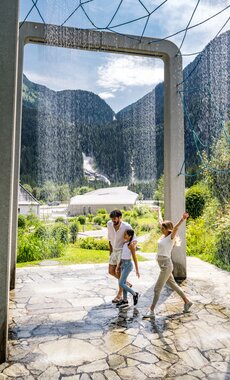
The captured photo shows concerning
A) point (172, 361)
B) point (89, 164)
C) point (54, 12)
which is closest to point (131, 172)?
point (89, 164)

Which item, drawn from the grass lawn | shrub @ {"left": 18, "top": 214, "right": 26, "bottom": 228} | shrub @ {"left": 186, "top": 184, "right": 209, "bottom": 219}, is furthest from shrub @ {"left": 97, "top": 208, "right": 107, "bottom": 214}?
the grass lawn

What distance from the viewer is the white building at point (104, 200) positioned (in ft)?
49.6

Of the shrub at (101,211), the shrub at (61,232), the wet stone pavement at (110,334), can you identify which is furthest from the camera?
the shrub at (101,211)

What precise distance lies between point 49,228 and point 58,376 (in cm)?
740

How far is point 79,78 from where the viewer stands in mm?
13211

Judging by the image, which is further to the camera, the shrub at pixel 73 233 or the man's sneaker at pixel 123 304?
the shrub at pixel 73 233

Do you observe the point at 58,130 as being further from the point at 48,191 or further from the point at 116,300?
the point at 116,300

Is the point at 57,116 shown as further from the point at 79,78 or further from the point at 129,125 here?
the point at 129,125

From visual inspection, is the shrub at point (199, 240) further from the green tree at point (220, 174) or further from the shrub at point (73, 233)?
the shrub at point (73, 233)

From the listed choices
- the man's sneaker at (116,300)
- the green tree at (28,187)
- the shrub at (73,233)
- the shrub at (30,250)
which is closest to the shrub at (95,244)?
the shrub at (73,233)

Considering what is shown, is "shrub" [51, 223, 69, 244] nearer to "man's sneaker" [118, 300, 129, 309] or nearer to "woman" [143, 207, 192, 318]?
"man's sneaker" [118, 300, 129, 309]

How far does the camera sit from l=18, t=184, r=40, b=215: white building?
36.2 feet

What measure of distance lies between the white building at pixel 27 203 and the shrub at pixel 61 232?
1.26 m

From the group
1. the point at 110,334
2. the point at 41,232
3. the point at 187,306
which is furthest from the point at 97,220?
the point at 110,334
